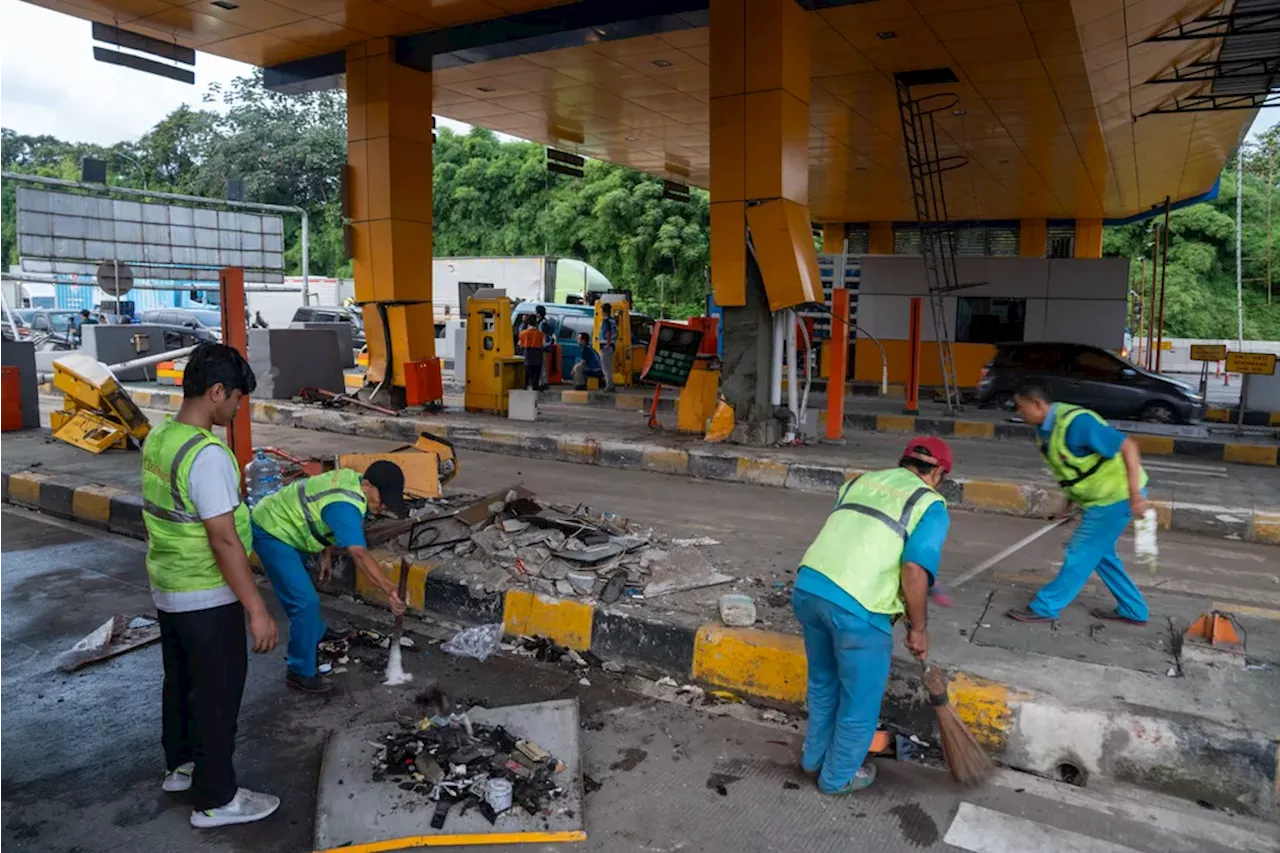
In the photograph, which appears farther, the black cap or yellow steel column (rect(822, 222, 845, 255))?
yellow steel column (rect(822, 222, 845, 255))

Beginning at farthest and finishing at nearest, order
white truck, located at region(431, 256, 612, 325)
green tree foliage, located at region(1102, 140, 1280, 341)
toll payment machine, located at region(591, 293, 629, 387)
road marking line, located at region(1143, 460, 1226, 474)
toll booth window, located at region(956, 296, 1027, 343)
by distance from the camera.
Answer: green tree foliage, located at region(1102, 140, 1280, 341) → white truck, located at region(431, 256, 612, 325) → toll payment machine, located at region(591, 293, 629, 387) → toll booth window, located at region(956, 296, 1027, 343) → road marking line, located at region(1143, 460, 1226, 474)

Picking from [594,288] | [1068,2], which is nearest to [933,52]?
[1068,2]

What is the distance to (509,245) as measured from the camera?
1561 inches

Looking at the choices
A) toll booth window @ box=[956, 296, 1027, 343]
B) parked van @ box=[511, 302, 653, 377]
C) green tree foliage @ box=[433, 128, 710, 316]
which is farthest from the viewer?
green tree foliage @ box=[433, 128, 710, 316]

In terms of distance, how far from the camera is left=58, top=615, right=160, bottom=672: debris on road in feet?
15.6

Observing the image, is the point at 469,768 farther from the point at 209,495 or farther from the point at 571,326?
the point at 571,326

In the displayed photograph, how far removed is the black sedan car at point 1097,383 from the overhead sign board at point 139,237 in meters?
23.0

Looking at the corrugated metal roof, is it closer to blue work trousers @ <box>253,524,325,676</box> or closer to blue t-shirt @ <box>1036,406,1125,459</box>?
blue t-shirt @ <box>1036,406,1125,459</box>

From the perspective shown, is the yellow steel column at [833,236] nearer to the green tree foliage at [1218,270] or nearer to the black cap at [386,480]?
the green tree foliage at [1218,270]

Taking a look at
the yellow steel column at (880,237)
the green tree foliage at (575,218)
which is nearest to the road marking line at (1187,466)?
the yellow steel column at (880,237)

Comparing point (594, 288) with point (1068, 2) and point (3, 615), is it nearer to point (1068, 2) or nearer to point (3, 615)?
point (1068, 2)

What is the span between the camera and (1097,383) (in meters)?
14.1

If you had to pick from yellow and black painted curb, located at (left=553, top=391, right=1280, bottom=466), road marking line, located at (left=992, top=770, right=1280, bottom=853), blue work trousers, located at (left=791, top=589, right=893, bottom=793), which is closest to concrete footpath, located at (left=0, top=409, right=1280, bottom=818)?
road marking line, located at (left=992, top=770, right=1280, bottom=853)

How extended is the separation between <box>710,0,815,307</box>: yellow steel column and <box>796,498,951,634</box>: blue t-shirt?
683 centimetres
